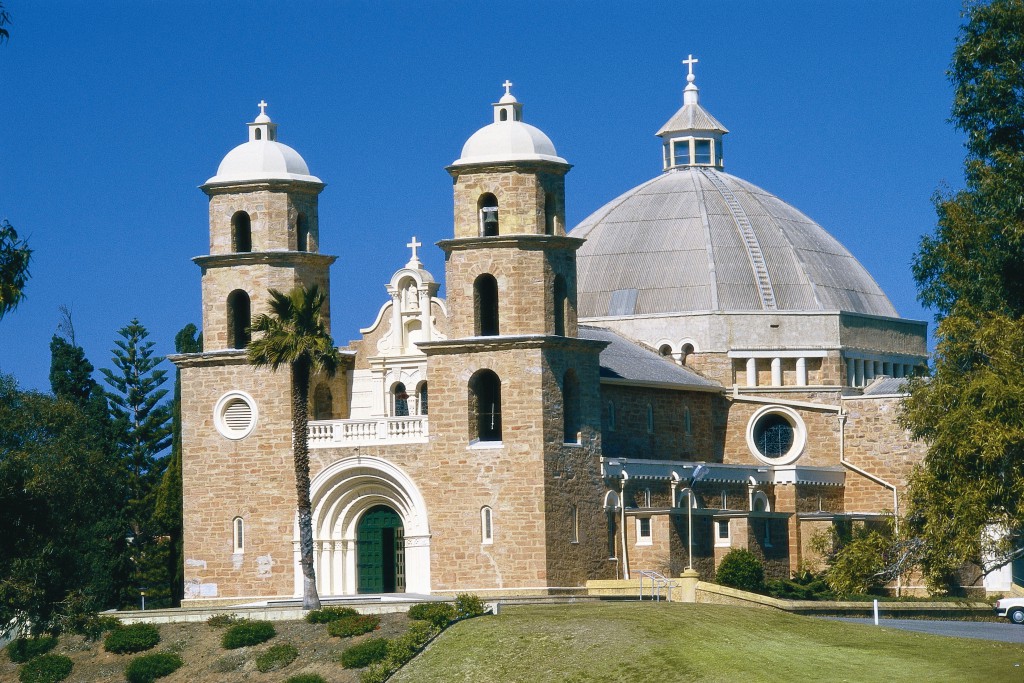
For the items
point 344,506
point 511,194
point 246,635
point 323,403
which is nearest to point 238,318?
point 323,403

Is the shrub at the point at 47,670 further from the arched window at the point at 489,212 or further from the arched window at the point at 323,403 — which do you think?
the arched window at the point at 489,212

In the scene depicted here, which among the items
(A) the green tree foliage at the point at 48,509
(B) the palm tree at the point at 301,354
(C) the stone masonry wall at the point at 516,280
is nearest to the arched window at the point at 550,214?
(C) the stone masonry wall at the point at 516,280

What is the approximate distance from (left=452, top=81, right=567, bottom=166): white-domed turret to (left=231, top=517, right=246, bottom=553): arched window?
12493mm

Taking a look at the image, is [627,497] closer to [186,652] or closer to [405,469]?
[405,469]

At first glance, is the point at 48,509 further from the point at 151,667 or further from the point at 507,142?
the point at 507,142

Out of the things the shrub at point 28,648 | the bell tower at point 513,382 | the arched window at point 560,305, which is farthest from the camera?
the arched window at point 560,305

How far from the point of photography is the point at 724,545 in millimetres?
72750

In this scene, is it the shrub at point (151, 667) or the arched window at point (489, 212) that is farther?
→ the arched window at point (489, 212)

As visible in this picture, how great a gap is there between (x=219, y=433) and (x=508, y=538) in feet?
33.0

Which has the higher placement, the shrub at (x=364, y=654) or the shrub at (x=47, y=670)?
the shrub at (x=364, y=654)

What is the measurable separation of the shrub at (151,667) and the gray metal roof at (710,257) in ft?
91.6

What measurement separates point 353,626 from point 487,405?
455 inches

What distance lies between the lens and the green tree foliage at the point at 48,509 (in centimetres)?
5791

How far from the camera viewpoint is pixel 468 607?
59.0 m
